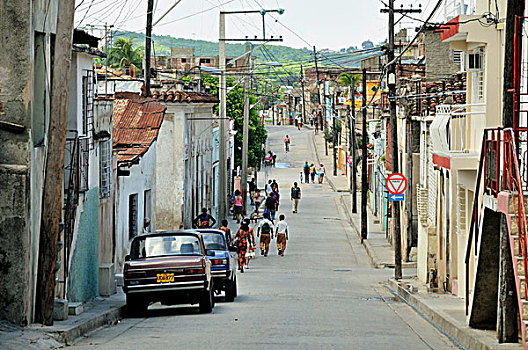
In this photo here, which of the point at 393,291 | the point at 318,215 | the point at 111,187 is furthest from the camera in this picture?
the point at 318,215

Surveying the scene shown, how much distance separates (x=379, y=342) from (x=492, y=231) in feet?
7.34

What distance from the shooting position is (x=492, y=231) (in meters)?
12.7

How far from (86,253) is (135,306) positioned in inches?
97.1

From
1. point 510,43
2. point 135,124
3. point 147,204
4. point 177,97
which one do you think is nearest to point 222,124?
point 177,97

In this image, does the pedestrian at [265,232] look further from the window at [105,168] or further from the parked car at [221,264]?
the window at [105,168]

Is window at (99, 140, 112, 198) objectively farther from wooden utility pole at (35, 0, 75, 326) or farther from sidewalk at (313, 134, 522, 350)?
wooden utility pole at (35, 0, 75, 326)

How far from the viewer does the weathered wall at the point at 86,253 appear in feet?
59.6

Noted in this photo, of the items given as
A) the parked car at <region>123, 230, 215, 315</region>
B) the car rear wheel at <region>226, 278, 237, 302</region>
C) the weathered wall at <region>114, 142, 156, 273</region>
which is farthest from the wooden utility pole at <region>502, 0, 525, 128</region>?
the weathered wall at <region>114, 142, 156, 273</region>

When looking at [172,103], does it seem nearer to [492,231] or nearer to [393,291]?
[393,291]

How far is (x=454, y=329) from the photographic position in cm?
1409

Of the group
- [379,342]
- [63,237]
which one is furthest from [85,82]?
[379,342]

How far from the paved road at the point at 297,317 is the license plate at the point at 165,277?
2.34 ft

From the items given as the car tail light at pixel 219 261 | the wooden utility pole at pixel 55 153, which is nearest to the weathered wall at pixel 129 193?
the car tail light at pixel 219 261

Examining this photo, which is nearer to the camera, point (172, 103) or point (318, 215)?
point (172, 103)
